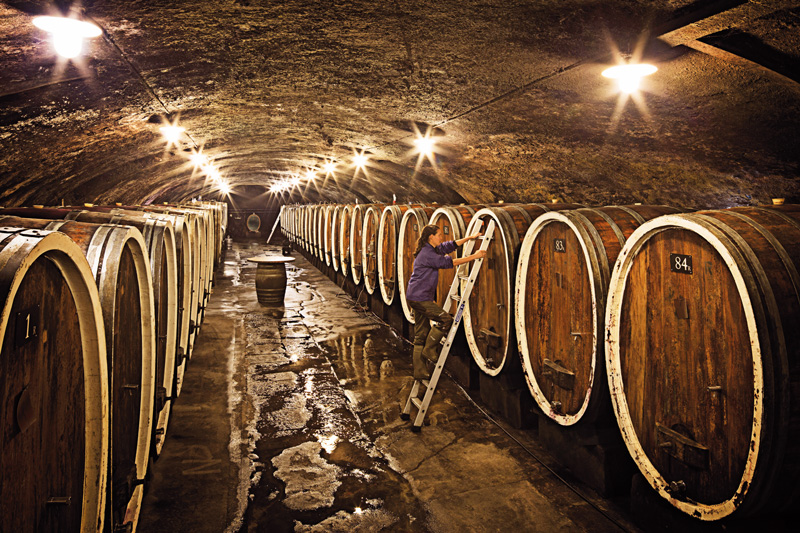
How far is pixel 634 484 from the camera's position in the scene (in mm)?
2676

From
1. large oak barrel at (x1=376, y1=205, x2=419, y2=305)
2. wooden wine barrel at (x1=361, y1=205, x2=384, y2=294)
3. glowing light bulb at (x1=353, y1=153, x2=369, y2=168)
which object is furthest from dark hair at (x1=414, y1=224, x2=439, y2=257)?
glowing light bulb at (x1=353, y1=153, x2=369, y2=168)

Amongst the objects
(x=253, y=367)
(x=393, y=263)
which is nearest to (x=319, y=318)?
(x=393, y=263)

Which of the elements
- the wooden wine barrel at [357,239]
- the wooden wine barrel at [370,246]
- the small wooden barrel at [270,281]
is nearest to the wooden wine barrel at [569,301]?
the wooden wine barrel at [370,246]

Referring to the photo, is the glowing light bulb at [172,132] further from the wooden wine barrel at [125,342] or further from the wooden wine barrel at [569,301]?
the wooden wine barrel at [569,301]

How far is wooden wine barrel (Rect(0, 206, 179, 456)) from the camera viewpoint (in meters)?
2.72

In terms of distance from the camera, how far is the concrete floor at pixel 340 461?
2771 mm

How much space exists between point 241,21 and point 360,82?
1.56 metres

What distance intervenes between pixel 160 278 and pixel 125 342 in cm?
83

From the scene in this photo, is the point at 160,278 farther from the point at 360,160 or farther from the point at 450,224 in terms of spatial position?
the point at 360,160

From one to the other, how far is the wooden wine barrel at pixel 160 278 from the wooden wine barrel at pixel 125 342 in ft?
0.40

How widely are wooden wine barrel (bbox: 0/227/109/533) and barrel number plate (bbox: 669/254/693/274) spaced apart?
2216 millimetres

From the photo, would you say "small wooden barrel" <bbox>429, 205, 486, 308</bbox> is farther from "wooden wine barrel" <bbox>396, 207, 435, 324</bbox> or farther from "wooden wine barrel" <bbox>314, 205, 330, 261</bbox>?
"wooden wine barrel" <bbox>314, 205, 330, 261</bbox>

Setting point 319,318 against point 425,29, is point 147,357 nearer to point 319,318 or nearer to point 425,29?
point 425,29

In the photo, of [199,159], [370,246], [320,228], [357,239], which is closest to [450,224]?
[370,246]
